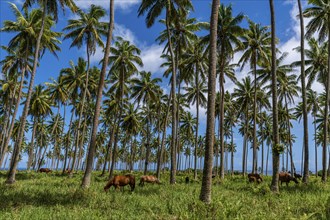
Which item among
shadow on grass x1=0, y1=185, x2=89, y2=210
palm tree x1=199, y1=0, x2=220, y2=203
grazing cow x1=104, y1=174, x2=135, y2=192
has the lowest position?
shadow on grass x1=0, y1=185, x2=89, y2=210

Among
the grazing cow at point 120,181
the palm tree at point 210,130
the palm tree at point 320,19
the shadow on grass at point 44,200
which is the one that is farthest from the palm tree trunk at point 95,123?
the palm tree at point 320,19

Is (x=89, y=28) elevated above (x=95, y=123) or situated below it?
above

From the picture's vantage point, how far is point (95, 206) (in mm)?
11852

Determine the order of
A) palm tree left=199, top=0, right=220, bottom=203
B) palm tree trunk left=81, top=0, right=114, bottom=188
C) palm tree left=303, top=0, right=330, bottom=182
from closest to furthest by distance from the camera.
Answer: palm tree left=199, top=0, right=220, bottom=203, palm tree trunk left=81, top=0, right=114, bottom=188, palm tree left=303, top=0, right=330, bottom=182

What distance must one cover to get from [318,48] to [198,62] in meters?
15.3

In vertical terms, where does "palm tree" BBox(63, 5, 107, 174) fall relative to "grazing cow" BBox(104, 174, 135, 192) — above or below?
above

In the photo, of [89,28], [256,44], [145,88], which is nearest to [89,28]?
[89,28]

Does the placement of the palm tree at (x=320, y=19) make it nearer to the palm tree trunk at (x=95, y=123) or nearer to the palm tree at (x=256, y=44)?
the palm tree at (x=256, y=44)

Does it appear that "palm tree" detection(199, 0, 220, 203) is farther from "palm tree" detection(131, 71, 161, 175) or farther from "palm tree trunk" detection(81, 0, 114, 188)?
"palm tree" detection(131, 71, 161, 175)

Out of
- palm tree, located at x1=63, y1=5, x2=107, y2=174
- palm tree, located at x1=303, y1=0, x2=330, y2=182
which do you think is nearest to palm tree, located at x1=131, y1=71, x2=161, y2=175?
palm tree, located at x1=63, y1=5, x2=107, y2=174

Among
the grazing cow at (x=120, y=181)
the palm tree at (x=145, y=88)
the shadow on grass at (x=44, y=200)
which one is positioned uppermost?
the palm tree at (x=145, y=88)

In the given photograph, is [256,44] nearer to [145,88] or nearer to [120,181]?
[145,88]

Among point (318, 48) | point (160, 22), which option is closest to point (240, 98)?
point (318, 48)

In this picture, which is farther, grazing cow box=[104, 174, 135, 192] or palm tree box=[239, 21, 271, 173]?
palm tree box=[239, 21, 271, 173]
